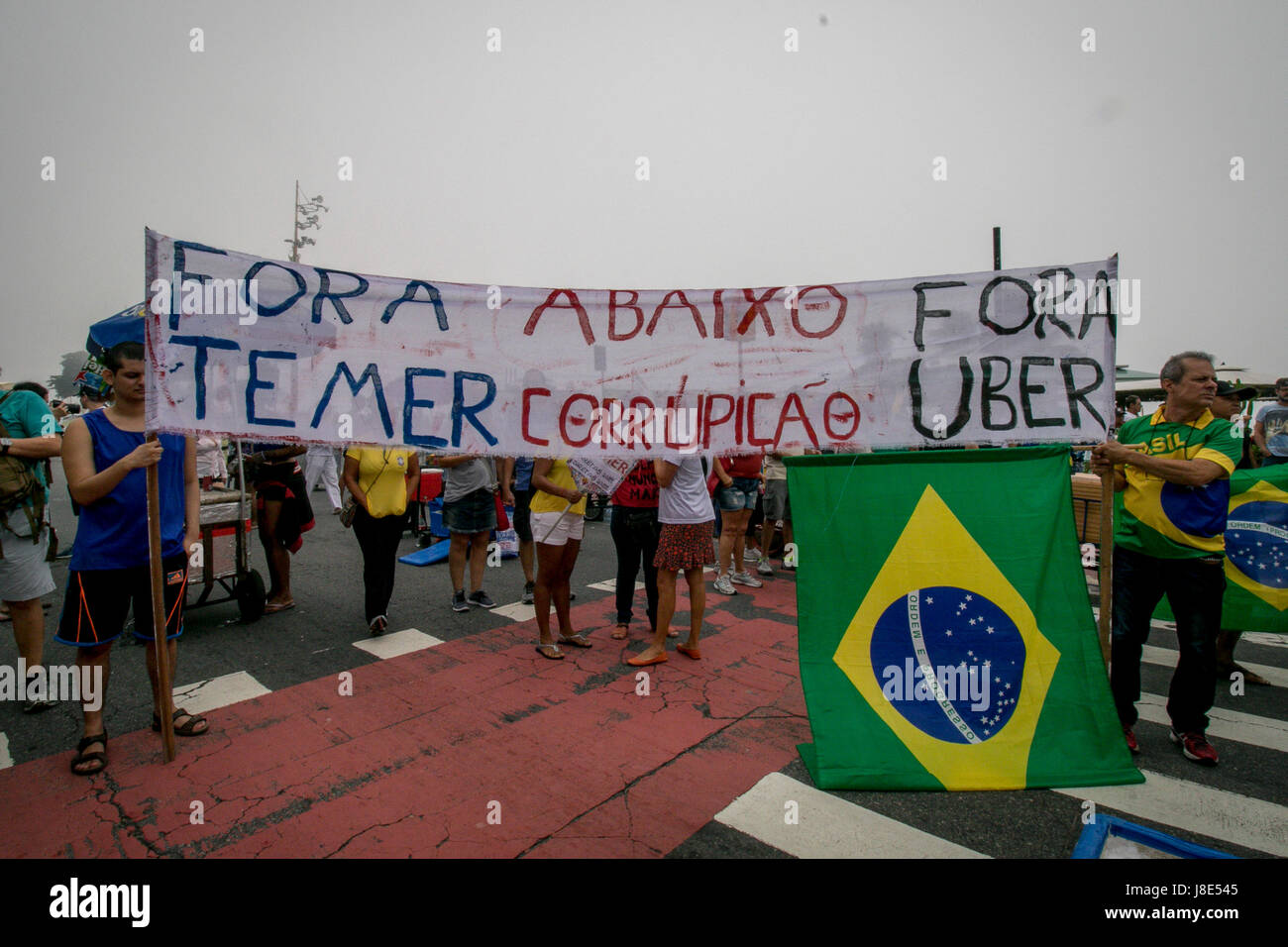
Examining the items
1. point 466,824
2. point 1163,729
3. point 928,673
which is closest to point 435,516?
point 466,824

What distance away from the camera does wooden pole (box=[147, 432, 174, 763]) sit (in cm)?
294

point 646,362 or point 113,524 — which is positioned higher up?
point 646,362

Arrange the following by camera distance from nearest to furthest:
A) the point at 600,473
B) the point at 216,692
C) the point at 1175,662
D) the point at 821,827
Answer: the point at 821,827
the point at 600,473
the point at 216,692
the point at 1175,662

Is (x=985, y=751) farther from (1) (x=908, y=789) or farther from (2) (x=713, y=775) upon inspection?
(2) (x=713, y=775)

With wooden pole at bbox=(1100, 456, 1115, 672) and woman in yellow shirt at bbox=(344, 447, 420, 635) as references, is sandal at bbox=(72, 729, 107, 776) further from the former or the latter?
wooden pole at bbox=(1100, 456, 1115, 672)

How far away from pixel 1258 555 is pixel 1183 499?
200cm

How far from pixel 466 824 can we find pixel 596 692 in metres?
1.48

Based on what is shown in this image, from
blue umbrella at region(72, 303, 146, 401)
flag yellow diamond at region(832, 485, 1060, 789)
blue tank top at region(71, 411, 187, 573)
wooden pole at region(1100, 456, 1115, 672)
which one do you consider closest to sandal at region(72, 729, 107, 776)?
blue tank top at region(71, 411, 187, 573)

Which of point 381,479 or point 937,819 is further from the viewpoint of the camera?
point 381,479

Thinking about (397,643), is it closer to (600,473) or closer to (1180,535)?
(600,473)

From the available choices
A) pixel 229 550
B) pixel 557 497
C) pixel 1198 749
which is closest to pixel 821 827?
pixel 1198 749

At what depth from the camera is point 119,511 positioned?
3.13 meters

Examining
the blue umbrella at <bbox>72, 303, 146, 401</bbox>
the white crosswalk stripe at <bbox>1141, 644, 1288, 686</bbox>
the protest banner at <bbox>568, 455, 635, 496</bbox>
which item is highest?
the blue umbrella at <bbox>72, 303, 146, 401</bbox>

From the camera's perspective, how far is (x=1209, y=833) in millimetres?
2662
